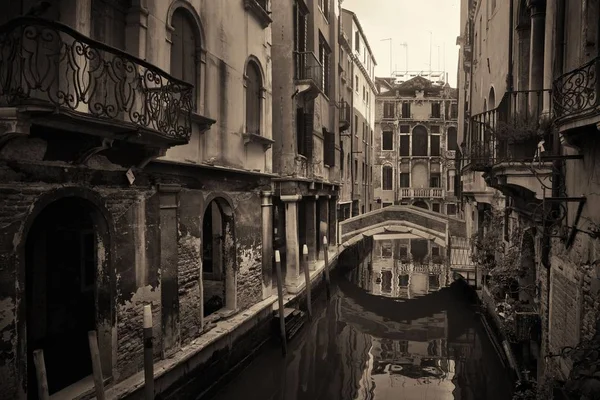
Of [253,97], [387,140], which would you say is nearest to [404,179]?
[387,140]

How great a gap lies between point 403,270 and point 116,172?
62.2ft

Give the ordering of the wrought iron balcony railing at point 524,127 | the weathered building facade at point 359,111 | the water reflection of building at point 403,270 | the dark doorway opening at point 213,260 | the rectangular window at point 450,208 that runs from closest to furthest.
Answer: the wrought iron balcony railing at point 524,127 → the dark doorway opening at point 213,260 → the water reflection of building at point 403,270 → the weathered building facade at point 359,111 → the rectangular window at point 450,208

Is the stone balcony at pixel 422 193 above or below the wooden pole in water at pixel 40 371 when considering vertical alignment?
above

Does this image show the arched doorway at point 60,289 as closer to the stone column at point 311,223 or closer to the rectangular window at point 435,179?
the stone column at point 311,223

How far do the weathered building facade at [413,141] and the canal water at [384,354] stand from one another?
21.0m

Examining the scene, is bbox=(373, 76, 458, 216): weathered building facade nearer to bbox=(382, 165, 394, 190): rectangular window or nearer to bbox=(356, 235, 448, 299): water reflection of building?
bbox=(382, 165, 394, 190): rectangular window

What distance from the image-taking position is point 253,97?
1031 cm

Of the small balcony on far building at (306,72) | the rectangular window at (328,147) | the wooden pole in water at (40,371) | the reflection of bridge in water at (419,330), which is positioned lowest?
the reflection of bridge in water at (419,330)

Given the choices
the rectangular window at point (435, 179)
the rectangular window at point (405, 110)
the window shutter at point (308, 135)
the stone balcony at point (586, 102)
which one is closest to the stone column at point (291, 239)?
the window shutter at point (308, 135)

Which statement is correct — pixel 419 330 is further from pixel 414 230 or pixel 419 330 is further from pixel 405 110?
pixel 405 110

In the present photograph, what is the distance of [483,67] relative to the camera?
45.0ft

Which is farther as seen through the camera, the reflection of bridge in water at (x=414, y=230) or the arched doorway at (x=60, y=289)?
the reflection of bridge in water at (x=414, y=230)

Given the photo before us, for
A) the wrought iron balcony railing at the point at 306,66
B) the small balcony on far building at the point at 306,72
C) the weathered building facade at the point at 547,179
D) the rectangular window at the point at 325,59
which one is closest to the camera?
the weathered building facade at the point at 547,179

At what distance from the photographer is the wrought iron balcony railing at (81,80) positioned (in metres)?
4.04
